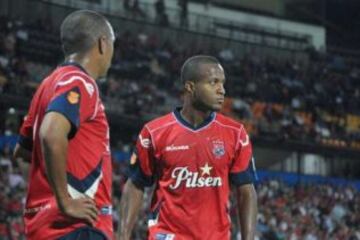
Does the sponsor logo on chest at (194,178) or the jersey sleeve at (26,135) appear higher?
the jersey sleeve at (26,135)

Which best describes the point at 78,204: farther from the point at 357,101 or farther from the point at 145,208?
the point at 357,101

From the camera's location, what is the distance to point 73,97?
419cm

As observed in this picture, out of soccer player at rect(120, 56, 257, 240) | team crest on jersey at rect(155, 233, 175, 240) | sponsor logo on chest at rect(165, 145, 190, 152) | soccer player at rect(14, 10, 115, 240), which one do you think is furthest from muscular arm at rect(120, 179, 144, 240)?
soccer player at rect(14, 10, 115, 240)

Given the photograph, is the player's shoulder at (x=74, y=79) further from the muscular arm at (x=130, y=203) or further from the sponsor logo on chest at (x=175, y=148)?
the muscular arm at (x=130, y=203)

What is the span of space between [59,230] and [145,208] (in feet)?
46.0

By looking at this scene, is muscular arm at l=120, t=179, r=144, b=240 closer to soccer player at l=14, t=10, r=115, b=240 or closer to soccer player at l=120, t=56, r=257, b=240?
soccer player at l=120, t=56, r=257, b=240

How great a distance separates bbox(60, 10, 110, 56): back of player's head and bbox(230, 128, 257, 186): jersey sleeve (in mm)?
1966

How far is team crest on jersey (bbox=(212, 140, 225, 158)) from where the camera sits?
19.7ft

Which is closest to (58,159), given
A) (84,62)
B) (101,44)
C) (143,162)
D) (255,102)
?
(84,62)

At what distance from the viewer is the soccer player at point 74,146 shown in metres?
4.08

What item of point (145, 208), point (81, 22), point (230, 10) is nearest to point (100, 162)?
point (81, 22)

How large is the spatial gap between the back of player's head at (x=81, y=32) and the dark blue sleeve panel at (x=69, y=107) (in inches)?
10.7

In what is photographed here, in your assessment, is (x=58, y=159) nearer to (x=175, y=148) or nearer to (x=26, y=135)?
(x=26, y=135)

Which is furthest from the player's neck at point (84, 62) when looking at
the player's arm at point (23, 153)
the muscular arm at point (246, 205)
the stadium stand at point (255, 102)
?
the stadium stand at point (255, 102)
